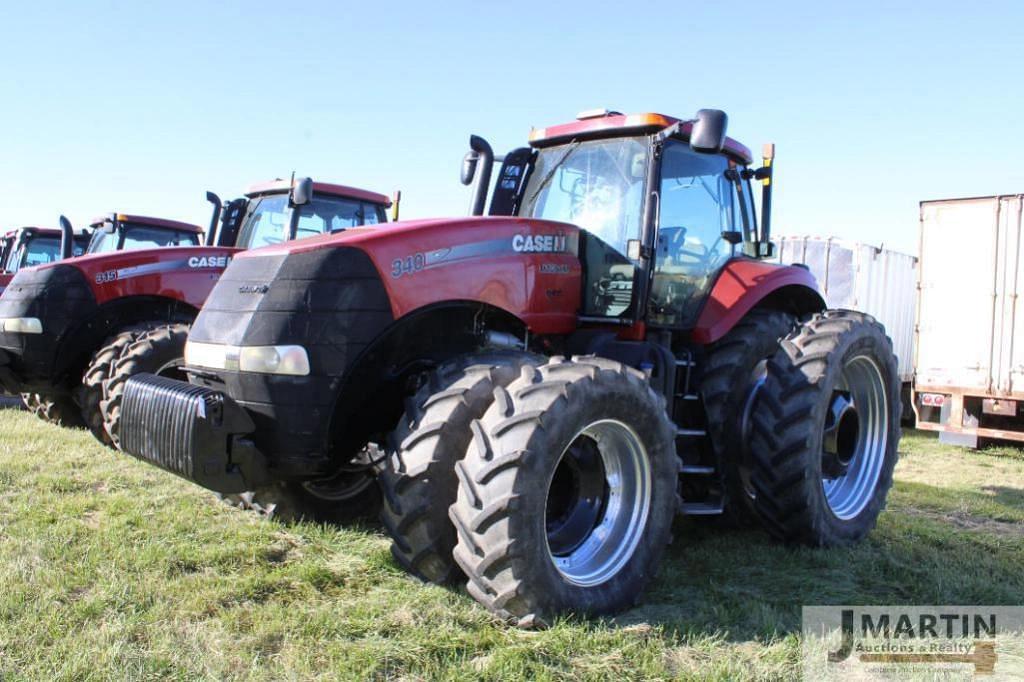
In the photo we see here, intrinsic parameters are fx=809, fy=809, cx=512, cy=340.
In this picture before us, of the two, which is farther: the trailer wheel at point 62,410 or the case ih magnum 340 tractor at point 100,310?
the trailer wheel at point 62,410

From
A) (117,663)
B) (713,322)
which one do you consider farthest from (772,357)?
(117,663)

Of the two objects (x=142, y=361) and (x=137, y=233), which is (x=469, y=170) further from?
(x=137, y=233)

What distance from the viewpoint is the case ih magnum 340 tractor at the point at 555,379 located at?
3.22 metres

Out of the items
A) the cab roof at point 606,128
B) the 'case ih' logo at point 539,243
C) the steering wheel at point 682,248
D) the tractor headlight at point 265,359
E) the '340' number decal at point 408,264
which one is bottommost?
the tractor headlight at point 265,359

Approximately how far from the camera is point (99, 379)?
642cm

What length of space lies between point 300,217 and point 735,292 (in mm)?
4597

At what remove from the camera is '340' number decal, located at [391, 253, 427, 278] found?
11.8ft

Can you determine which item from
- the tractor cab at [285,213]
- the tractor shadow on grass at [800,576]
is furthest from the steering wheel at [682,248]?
the tractor cab at [285,213]

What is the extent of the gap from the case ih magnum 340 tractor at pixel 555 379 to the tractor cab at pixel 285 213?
3.31 meters

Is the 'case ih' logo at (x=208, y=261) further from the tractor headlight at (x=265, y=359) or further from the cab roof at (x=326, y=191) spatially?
the tractor headlight at (x=265, y=359)

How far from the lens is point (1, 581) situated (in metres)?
3.41

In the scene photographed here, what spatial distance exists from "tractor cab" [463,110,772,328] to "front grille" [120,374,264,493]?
81.6 inches

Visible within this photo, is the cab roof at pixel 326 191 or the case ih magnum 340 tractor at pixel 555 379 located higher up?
the cab roof at pixel 326 191

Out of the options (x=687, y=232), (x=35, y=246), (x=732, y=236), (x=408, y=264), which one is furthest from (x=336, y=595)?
(x=35, y=246)
